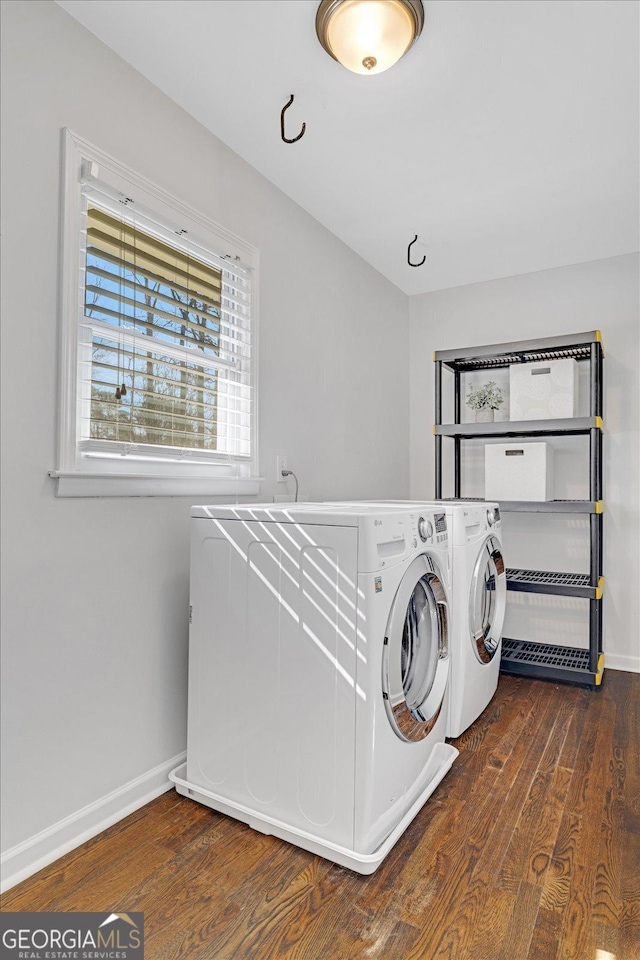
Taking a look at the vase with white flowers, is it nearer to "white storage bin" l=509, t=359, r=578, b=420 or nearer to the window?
"white storage bin" l=509, t=359, r=578, b=420

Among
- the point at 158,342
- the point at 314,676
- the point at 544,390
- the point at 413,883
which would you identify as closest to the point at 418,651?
the point at 314,676

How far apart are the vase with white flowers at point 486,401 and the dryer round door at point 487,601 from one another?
3.09 ft

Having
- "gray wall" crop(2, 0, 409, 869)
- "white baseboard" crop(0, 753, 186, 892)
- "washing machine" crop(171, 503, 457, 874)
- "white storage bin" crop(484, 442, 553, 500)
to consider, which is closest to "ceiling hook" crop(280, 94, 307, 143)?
"gray wall" crop(2, 0, 409, 869)

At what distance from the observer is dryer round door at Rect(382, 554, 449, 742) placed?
161 centimetres

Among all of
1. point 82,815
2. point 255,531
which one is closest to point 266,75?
point 255,531

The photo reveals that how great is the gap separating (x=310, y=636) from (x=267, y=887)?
64 centimetres

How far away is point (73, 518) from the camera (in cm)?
162

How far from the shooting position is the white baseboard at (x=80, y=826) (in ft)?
4.75

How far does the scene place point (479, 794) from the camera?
6.24ft

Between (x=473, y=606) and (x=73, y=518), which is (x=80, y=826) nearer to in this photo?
(x=73, y=518)

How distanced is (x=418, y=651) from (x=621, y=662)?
1.91m

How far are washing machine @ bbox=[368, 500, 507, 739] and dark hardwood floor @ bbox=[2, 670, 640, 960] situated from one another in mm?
356

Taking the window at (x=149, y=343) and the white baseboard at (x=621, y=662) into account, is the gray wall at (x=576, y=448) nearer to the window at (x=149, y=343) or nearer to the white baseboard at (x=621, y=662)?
the white baseboard at (x=621, y=662)

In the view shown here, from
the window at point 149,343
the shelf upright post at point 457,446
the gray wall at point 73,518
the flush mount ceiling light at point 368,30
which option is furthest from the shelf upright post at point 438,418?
the flush mount ceiling light at point 368,30
